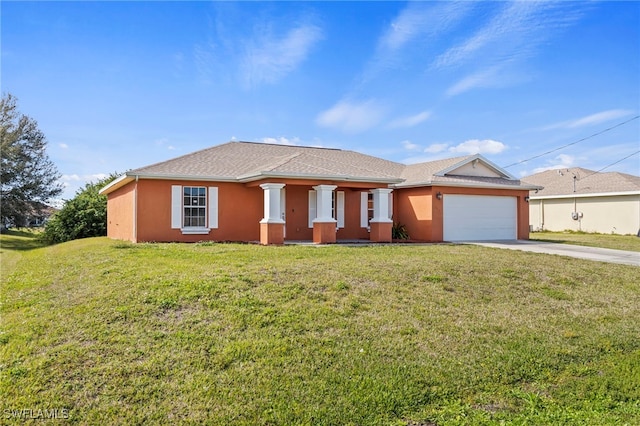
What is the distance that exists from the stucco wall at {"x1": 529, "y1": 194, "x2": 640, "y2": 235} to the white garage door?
10261 millimetres

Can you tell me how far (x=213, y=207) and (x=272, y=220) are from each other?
2.99 m

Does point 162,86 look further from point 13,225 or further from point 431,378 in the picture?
point 13,225

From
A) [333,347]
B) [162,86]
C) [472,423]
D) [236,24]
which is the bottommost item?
[472,423]

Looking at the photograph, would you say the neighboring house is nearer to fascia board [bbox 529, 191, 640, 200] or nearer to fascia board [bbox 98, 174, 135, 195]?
fascia board [bbox 529, 191, 640, 200]

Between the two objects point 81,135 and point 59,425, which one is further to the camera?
point 81,135

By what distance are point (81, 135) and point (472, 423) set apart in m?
16.0

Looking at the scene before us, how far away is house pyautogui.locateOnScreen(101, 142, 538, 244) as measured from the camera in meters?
15.7

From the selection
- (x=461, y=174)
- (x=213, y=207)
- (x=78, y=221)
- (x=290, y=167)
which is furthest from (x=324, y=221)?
(x=78, y=221)

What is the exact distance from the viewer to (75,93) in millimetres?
11758

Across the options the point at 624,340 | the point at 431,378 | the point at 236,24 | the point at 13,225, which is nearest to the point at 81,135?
the point at 236,24

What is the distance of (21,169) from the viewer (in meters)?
27.0

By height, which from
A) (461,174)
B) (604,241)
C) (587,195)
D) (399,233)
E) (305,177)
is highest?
(461,174)

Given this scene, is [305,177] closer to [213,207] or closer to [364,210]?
[213,207]

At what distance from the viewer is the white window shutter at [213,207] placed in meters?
16.5
